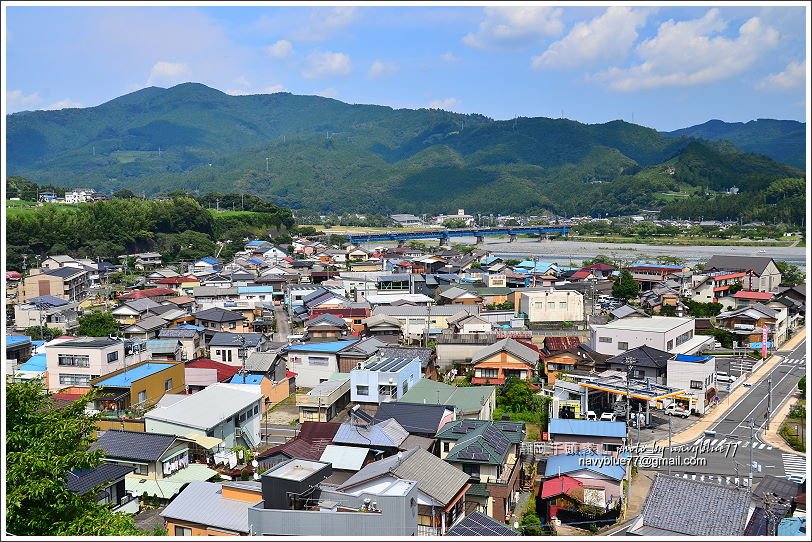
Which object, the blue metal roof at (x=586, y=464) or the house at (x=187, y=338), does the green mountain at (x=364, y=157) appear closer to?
the house at (x=187, y=338)

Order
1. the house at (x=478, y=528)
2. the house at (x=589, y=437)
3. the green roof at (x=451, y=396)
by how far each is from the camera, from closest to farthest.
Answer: the house at (x=478, y=528) < the house at (x=589, y=437) < the green roof at (x=451, y=396)

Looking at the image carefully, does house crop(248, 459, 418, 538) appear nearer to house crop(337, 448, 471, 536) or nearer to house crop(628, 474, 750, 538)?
house crop(337, 448, 471, 536)

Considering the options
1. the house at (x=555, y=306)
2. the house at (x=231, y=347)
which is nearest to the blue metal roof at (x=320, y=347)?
the house at (x=231, y=347)

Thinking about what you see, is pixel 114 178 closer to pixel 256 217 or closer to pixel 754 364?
pixel 256 217

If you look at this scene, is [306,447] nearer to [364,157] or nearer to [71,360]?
[71,360]

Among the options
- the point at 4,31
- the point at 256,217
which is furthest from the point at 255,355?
the point at 256,217

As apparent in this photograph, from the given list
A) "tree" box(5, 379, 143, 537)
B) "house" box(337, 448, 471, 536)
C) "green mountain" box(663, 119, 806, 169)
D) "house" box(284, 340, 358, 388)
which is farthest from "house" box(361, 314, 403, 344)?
"green mountain" box(663, 119, 806, 169)
